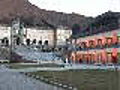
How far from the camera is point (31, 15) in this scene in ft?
452

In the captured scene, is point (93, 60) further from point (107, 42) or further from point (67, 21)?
point (67, 21)

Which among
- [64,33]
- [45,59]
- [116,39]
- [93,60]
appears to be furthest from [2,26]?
[116,39]

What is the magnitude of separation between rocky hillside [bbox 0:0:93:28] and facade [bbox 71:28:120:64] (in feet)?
175

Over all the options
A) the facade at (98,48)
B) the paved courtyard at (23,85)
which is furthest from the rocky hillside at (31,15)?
the paved courtyard at (23,85)

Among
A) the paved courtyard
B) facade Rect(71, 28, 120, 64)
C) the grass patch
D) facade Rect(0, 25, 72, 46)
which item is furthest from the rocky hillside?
the paved courtyard

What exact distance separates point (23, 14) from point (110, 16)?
8061 centimetres

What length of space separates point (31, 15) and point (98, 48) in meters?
80.3

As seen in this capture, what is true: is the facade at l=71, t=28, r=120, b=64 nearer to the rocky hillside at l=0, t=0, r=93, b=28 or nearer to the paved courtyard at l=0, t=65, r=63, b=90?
the paved courtyard at l=0, t=65, r=63, b=90

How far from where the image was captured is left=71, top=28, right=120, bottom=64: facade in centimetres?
5334

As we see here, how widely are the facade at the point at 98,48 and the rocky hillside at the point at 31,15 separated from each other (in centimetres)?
5329

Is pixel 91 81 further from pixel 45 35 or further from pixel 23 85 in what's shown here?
pixel 45 35

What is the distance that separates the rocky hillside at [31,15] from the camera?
128m

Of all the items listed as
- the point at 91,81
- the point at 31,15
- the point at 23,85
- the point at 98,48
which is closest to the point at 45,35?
the point at 31,15

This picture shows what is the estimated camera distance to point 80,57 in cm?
6906
